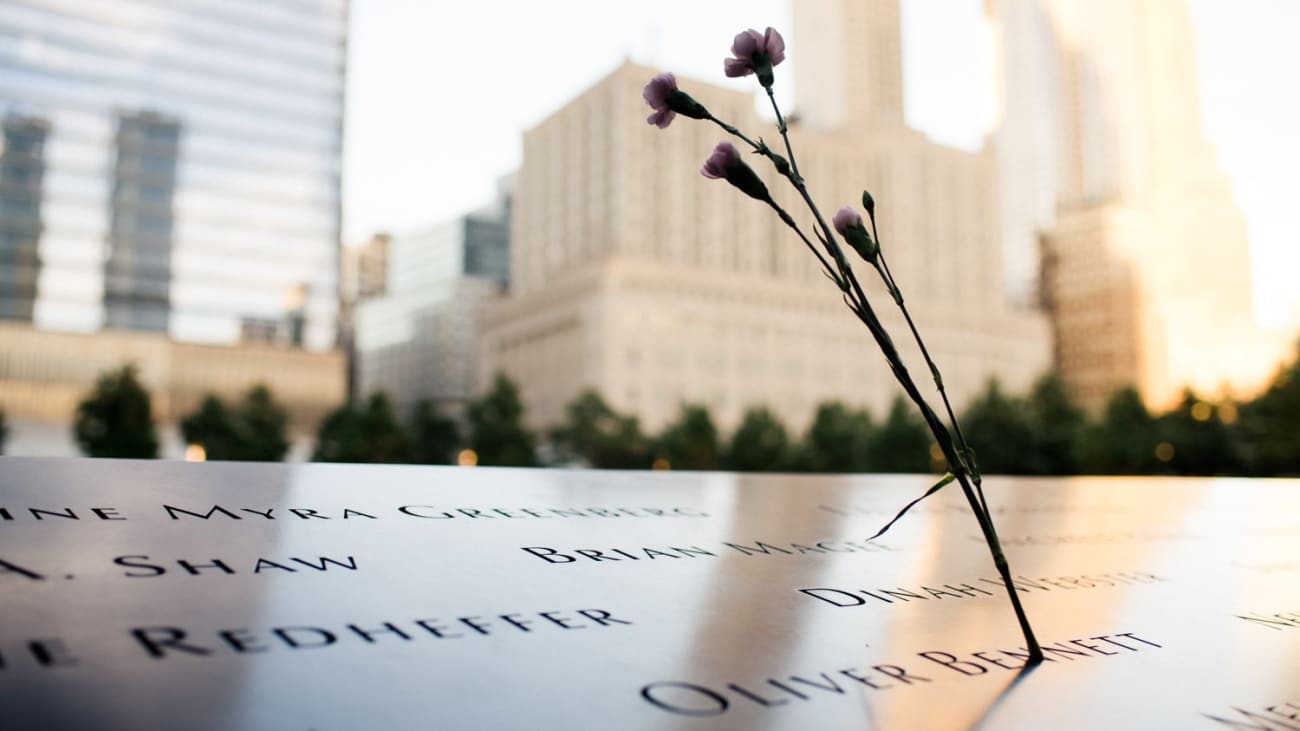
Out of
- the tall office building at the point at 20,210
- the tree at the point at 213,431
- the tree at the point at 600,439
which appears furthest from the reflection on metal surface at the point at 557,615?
the tall office building at the point at 20,210

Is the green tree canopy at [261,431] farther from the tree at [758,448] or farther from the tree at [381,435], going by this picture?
the tree at [758,448]

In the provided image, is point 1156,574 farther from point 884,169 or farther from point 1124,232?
point 1124,232

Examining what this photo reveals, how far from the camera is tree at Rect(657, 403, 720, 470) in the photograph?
45406 millimetres

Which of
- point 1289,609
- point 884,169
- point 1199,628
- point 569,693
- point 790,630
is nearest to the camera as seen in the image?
point 569,693

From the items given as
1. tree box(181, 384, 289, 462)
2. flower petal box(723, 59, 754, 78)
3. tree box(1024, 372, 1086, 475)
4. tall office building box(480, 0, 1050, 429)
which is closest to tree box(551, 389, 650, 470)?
tree box(181, 384, 289, 462)

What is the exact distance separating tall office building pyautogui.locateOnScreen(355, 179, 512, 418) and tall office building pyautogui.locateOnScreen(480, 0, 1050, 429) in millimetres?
23823

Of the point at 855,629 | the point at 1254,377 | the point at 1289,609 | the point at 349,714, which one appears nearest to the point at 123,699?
the point at 349,714

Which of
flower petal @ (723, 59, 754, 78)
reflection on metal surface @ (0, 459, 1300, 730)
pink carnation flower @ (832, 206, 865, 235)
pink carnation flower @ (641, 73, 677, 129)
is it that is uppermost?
flower petal @ (723, 59, 754, 78)

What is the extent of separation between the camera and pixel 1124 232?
112 meters

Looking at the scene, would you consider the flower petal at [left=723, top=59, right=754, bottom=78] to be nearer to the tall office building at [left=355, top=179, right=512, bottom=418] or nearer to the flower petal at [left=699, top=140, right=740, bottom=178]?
the flower petal at [left=699, top=140, right=740, bottom=178]

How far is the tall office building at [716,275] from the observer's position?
7925 cm

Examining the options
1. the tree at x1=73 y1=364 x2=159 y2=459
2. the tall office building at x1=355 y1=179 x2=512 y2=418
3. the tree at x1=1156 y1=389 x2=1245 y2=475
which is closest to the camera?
the tree at x1=73 y1=364 x2=159 y2=459

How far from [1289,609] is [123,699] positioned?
10.5ft

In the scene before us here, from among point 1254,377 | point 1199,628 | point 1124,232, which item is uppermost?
point 1124,232
